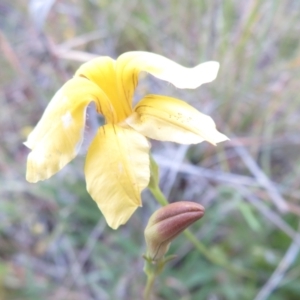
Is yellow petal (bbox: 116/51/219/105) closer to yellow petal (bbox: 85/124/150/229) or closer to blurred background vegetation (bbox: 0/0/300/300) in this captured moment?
yellow petal (bbox: 85/124/150/229)

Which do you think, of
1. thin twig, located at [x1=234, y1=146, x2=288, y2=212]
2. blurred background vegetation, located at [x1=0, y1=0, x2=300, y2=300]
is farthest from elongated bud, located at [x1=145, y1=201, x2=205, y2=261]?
thin twig, located at [x1=234, y1=146, x2=288, y2=212]

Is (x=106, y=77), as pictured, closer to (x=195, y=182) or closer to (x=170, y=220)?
(x=170, y=220)

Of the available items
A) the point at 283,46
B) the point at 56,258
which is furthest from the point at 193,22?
the point at 56,258

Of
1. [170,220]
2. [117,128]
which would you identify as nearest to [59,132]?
[117,128]

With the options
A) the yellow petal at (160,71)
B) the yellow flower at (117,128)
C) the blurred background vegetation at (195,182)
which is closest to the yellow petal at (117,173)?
the yellow flower at (117,128)

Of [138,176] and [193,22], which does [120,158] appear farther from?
[193,22]

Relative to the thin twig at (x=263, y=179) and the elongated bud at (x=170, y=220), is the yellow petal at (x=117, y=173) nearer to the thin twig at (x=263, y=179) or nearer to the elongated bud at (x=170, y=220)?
the elongated bud at (x=170, y=220)
